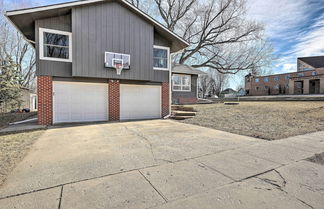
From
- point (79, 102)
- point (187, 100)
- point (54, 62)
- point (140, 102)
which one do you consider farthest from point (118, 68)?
point (187, 100)

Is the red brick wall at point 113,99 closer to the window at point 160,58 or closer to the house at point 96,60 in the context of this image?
the house at point 96,60

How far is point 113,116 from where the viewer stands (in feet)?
30.2

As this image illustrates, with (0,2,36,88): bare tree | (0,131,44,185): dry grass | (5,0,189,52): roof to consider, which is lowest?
(0,131,44,185): dry grass

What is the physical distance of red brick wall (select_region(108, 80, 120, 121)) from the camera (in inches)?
360

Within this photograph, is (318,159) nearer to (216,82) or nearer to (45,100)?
(45,100)

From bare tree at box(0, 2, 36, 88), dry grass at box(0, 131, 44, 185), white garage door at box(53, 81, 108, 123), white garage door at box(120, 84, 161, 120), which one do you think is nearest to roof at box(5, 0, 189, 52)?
white garage door at box(53, 81, 108, 123)

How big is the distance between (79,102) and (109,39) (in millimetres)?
3875

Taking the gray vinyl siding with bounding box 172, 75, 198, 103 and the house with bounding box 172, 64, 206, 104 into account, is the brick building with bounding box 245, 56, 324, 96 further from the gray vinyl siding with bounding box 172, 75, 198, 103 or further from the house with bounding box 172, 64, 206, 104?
the house with bounding box 172, 64, 206, 104

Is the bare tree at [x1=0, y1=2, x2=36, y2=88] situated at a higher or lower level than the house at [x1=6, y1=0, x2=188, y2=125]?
higher

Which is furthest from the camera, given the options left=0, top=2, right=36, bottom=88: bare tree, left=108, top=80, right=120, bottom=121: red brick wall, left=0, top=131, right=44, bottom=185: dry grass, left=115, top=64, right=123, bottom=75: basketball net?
left=0, top=2, right=36, bottom=88: bare tree

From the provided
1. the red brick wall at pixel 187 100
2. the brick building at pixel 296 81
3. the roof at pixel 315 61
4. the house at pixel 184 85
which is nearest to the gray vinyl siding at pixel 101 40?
the house at pixel 184 85

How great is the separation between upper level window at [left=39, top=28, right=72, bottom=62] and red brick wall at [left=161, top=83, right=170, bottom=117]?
5697mm

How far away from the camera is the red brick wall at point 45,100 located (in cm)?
755

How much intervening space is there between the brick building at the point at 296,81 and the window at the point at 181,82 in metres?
17.0
